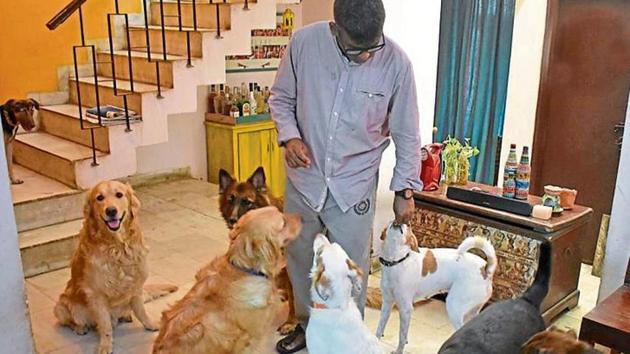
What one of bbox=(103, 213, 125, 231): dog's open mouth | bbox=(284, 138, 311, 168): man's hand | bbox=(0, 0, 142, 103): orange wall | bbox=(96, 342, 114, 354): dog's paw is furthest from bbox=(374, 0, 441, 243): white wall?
bbox=(0, 0, 142, 103): orange wall

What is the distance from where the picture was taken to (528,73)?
453 cm

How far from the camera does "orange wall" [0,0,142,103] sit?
4.38 metres

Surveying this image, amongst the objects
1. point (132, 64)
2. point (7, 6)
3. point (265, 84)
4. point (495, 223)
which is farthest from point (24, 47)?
point (495, 223)

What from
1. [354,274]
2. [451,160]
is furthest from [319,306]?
[451,160]

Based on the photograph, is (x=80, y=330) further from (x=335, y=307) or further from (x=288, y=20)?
(x=288, y=20)

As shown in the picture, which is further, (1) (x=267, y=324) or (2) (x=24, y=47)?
(2) (x=24, y=47)

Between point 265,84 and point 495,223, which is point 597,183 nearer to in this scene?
point 495,223

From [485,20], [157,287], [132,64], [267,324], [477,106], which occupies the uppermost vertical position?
[485,20]

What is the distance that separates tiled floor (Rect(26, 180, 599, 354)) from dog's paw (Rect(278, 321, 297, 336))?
46 cm

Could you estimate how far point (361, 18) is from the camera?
1.95m

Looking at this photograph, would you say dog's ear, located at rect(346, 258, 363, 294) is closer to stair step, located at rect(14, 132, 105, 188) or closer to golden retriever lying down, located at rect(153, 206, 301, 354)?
golden retriever lying down, located at rect(153, 206, 301, 354)

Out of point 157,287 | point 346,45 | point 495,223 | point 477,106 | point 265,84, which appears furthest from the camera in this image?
point 265,84

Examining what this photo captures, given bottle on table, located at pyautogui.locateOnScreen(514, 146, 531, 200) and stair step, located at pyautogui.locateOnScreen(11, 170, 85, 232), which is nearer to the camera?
bottle on table, located at pyautogui.locateOnScreen(514, 146, 531, 200)

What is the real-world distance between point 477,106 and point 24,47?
→ 11.6 ft
